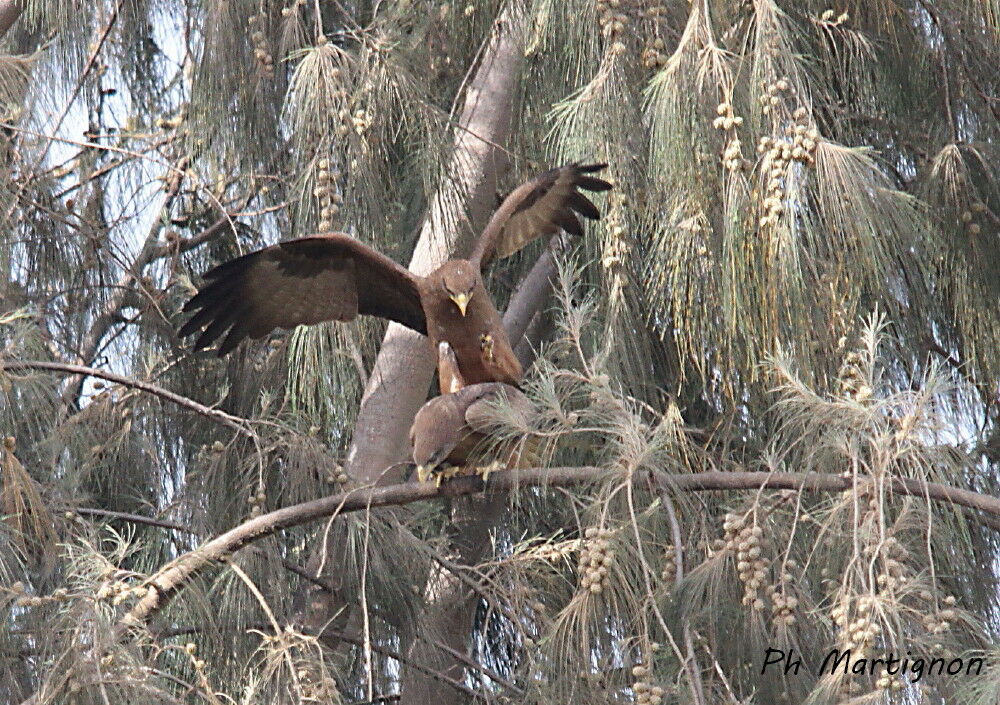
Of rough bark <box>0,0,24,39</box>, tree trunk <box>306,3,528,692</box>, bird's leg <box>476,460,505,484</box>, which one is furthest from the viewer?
tree trunk <box>306,3,528,692</box>

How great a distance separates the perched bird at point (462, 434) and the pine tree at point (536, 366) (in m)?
0.05

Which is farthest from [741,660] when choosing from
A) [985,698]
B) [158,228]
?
[158,228]

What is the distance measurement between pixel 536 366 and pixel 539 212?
1.05 metres

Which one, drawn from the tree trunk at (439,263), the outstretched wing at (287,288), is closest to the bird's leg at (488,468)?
the outstretched wing at (287,288)

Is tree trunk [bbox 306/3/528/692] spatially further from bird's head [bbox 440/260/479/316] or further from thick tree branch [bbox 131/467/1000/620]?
thick tree branch [bbox 131/467/1000/620]

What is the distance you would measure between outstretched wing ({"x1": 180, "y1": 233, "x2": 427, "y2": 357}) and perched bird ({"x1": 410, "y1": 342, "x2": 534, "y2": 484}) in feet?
1.79

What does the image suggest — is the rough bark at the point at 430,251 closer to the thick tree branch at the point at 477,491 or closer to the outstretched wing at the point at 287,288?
the outstretched wing at the point at 287,288

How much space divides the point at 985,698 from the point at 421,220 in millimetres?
2558

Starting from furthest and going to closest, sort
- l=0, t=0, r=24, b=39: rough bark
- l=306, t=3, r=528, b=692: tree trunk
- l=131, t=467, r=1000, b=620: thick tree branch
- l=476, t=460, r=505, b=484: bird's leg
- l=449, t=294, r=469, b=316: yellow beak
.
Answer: l=306, t=3, r=528, b=692: tree trunk, l=0, t=0, r=24, b=39: rough bark, l=449, t=294, r=469, b=316: yellow beak, l=476, t=460, r=505, b=484: bird's leg, l=131, t=467, r=1000, b=620: thick tree branch

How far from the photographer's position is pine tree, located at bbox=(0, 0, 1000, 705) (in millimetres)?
2479

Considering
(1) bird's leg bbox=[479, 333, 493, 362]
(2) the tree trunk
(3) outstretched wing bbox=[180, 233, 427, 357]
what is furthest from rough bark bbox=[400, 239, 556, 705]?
(3) outstretched wing bbox=[180, 233, 427, 357]

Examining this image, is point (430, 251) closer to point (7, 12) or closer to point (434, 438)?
point (434, 438)

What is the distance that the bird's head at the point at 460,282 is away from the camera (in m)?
3.29

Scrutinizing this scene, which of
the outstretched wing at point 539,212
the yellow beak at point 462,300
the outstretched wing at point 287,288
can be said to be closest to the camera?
the yellow beak at point 462,300
